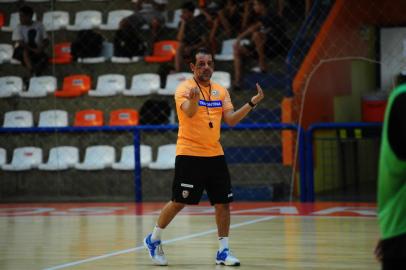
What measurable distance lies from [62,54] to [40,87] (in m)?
1.19

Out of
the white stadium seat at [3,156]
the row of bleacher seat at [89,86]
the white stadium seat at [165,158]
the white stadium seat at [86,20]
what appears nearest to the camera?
the white stadium seat at [165,158]

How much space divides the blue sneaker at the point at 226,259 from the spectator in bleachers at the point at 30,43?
10532 mm

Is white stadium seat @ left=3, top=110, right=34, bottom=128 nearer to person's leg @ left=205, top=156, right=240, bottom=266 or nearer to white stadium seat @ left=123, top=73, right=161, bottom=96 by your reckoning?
white stadium seat @ left=123, top=73, right=161, bottom=96

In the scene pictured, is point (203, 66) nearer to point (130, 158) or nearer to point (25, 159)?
point (130, 158)

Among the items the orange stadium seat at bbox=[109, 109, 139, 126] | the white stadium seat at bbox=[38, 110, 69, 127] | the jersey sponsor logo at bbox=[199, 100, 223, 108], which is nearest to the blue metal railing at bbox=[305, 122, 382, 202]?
the orange stadium seat at bbox=[109, 109, 139, 126]

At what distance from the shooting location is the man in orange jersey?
7520 millimetres

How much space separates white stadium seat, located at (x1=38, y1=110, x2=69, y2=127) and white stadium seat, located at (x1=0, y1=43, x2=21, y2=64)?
1.96 meters

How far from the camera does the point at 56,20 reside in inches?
733

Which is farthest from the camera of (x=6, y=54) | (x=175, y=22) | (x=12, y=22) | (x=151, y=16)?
(x=12, y=22)

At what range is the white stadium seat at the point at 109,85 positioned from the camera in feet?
54.2

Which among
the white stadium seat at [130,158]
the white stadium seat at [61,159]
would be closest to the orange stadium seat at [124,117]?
the white stadium seat at [130,158]

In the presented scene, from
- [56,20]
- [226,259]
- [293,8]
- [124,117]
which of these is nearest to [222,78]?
[124,117]

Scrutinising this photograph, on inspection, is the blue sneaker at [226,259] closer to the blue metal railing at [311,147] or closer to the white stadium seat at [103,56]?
the blue metal railing at [311,147]

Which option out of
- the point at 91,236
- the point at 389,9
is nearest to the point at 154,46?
the point at 389,9
